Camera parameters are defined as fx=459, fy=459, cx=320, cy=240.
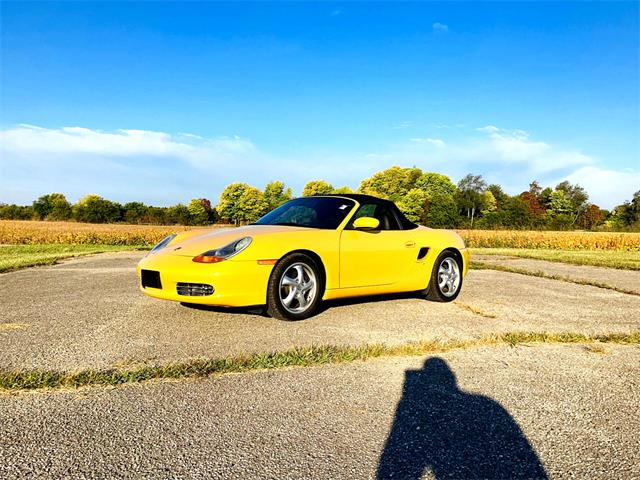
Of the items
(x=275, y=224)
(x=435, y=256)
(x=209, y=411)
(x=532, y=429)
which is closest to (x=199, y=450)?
(x=209, y=411)

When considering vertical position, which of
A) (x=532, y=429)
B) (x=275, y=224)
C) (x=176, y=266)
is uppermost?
(x=275, y=224)

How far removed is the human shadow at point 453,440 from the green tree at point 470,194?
83.2 m

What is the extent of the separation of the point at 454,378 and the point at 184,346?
A: 2.15 metres

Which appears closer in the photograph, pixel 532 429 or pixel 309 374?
pixel 532 429

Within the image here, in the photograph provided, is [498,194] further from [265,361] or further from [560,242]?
[265,361]

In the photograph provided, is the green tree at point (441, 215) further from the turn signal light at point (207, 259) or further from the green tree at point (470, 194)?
the turn signal light at point (207, 259)

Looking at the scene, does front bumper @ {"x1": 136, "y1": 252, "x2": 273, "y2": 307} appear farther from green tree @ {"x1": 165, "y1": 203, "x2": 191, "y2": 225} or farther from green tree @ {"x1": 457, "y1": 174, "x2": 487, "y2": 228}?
green tree @ {"x1": 457, "y1": 174, "x2": 487, "y2": 228}

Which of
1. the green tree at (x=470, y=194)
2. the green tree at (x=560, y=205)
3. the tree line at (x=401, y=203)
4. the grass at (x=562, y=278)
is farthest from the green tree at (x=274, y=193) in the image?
the grass at (x=562, y=278)

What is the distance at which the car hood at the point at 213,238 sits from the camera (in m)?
4.82

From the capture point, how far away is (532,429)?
2391mm

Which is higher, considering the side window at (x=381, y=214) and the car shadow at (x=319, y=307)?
the side window at (x=381, y=214)

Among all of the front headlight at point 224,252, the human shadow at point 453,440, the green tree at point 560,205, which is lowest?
the human shadow at point 453,440

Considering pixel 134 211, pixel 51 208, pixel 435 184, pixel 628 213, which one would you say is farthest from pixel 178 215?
pixel 628 213

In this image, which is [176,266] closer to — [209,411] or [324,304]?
[324,304]
